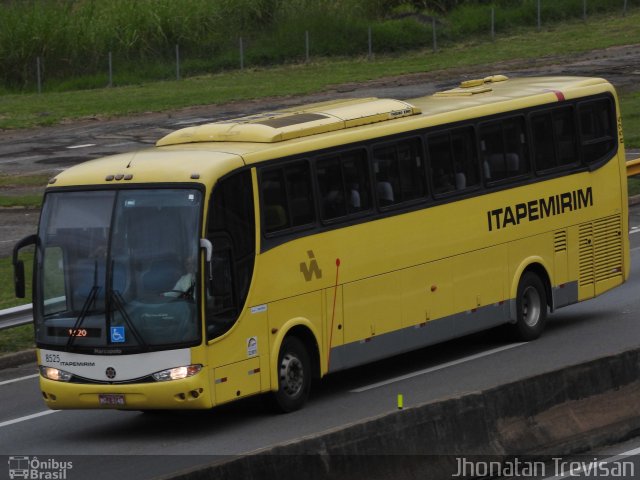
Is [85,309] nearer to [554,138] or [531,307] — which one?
[531,307]

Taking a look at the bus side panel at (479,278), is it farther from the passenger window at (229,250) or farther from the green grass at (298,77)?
the green grass at (298,77)

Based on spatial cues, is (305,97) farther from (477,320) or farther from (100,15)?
(477,320)

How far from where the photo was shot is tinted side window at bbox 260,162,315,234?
1559 centimetres

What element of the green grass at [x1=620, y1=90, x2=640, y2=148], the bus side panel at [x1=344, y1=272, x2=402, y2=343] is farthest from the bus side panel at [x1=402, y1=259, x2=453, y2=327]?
the green grass at [x1=620, y1=90, x2=640, y2=148]

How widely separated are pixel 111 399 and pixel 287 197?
2.88 m

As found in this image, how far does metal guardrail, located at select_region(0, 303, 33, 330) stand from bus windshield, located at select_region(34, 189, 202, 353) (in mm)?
3950

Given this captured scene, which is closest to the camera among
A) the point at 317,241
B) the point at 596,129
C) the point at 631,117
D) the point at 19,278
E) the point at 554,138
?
the point at 19,278

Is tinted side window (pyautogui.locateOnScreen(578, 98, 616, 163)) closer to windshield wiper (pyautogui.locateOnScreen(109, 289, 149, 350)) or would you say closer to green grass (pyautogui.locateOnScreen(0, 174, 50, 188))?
windshield wiper (pyautogui.locateOnScreen(109, 289, 149, 350))

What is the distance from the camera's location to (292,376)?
51.8 ft

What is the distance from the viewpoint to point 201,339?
14500 millimetres

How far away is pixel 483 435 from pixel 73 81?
39.9 m

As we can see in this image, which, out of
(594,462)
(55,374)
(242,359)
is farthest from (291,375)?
(594,462)

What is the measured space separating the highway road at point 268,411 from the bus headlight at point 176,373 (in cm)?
65

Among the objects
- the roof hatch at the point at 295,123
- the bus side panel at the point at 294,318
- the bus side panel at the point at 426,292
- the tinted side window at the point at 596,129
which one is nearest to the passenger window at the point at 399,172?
the roof hatch at the point at 295,123
